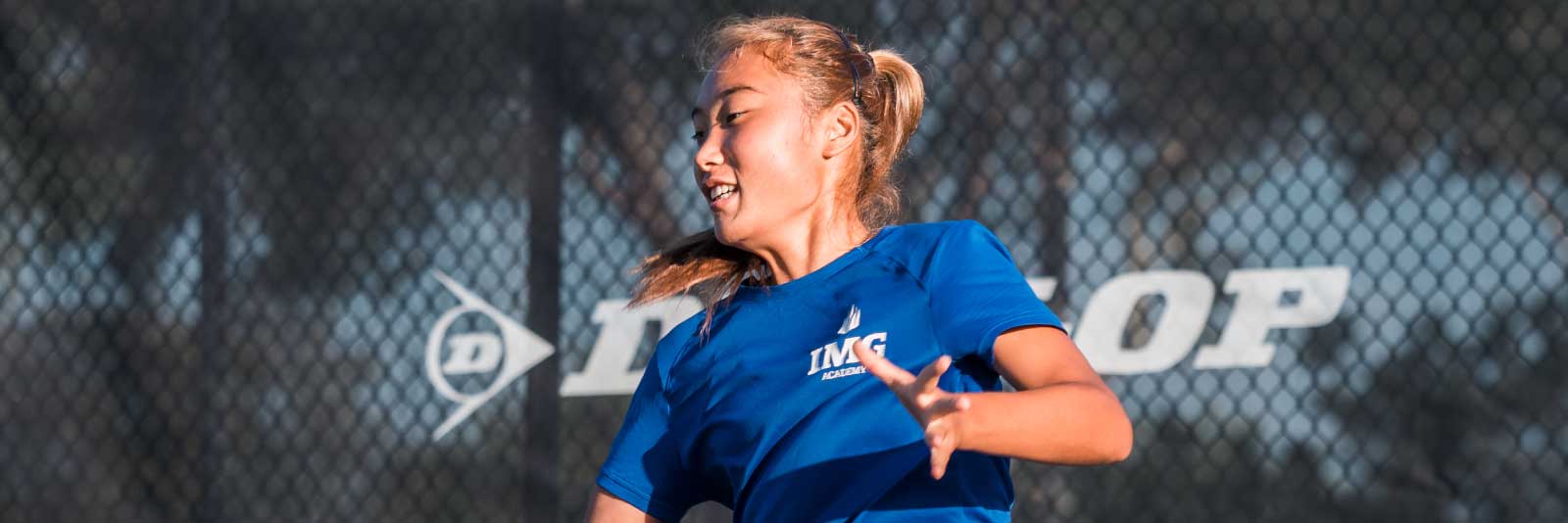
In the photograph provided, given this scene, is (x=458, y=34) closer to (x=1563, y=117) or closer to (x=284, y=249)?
(x=284, y=249)

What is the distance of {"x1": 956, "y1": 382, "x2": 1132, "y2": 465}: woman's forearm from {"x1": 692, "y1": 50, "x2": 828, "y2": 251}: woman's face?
1.34 ft

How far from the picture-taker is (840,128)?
55.8 inches

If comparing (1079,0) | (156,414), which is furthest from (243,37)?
(1079,0)

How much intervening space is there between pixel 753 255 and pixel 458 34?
5.63ft

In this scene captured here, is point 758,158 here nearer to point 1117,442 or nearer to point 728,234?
point 728,234

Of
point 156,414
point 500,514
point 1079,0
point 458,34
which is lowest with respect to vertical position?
point 500,514

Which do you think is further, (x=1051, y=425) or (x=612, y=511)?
(x=612, y=511)

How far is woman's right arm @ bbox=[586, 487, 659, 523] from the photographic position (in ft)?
4.75

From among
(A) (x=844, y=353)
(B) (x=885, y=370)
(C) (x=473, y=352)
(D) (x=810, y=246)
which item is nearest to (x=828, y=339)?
(A) (x=844, y=353)

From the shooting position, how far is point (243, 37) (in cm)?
311

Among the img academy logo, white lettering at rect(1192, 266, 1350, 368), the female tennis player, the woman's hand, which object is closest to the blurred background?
white lettering at rect(1192, 266, 1350, 368)

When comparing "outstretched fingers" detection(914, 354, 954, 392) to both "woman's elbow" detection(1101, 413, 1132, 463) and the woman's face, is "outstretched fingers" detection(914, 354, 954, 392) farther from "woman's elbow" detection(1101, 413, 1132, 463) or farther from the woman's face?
the woman's face

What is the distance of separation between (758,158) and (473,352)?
1.64 meters

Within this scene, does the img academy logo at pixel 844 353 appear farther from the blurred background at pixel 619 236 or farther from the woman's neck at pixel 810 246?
the blurred background at pixel 619 236
